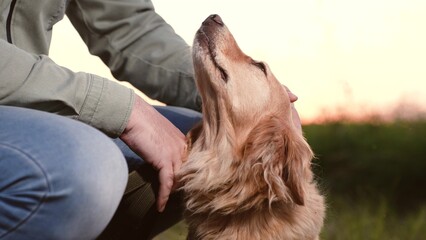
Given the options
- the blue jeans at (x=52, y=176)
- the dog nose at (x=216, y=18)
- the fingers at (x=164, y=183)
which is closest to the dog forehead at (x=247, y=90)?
the dog nose at (x=216, y=18)

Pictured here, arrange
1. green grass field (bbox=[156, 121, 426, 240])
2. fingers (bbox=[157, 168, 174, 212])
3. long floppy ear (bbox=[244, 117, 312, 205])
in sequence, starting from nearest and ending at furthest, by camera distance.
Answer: fingers (bbox=[157, 168, 174, 212])
long floppy ear (bbox=[244, 117, 312, 205])
green grass field (bbox=[156, 121, 426, 240])

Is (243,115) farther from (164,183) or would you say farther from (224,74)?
(164,183)

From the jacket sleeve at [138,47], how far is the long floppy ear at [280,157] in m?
0.38

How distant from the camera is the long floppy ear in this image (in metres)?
2.18

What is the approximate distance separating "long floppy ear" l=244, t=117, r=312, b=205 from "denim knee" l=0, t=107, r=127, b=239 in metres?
0.60

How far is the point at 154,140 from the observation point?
6.40 feet

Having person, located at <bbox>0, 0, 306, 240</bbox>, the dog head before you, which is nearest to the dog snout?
the dog head

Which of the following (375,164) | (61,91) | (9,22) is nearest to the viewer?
(61,91)

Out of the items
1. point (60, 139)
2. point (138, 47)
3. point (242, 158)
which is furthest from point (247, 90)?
point (60, 139)

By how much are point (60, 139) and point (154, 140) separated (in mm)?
337

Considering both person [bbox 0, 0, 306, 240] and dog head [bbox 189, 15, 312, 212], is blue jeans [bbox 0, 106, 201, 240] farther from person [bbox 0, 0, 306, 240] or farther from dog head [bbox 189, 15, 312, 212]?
dog head [bbox 189, 15, 312, 212]

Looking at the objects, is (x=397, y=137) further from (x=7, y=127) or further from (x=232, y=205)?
(x=7, y=127)

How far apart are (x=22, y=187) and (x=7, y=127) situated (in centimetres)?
13

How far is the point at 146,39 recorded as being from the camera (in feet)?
9.00
